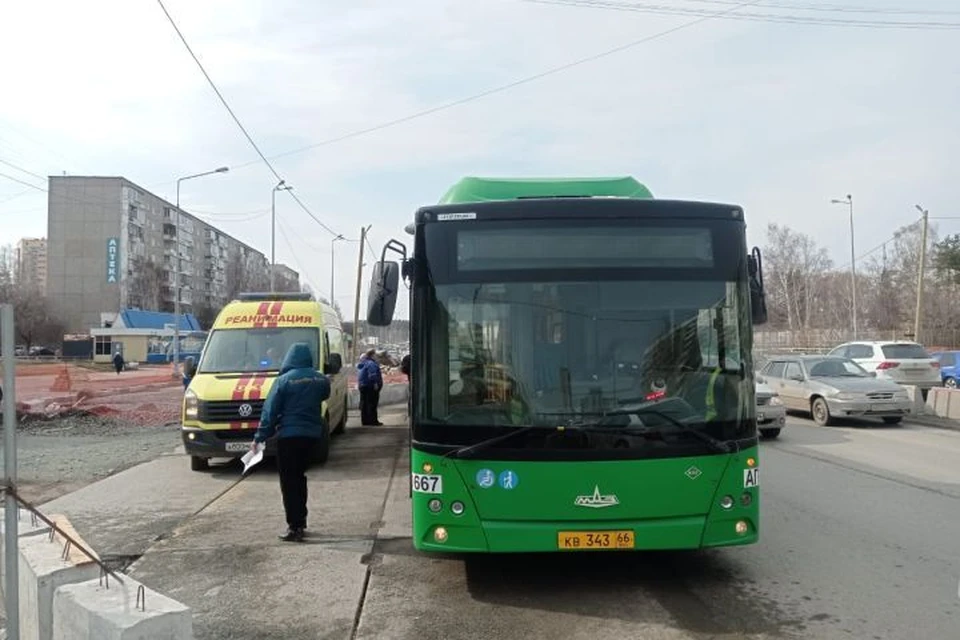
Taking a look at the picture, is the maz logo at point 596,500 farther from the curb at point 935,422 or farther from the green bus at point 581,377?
the curb at point 935,422

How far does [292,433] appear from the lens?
7.46 m

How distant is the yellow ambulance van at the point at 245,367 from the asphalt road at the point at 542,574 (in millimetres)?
1508

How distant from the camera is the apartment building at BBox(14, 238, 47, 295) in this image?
95.9 meters

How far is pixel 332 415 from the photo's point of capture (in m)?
14.3

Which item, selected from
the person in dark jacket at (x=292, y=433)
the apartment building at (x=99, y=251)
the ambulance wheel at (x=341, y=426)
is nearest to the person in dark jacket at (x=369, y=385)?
the ambulance wheel at (x=341, y=426)

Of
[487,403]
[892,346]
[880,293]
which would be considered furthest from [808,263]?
[487,403]

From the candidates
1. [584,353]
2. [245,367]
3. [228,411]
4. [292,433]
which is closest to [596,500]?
[584,353]

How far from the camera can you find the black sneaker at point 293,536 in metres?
7.46

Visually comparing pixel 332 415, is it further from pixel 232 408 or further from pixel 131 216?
pixel 131 216

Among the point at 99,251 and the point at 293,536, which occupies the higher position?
the point at 99,251

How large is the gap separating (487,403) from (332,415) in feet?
30.1

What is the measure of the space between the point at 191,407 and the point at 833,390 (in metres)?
13.4

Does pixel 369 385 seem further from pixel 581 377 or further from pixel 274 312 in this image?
pixel 581 377

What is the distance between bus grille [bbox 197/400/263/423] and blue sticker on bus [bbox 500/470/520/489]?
276 inches
